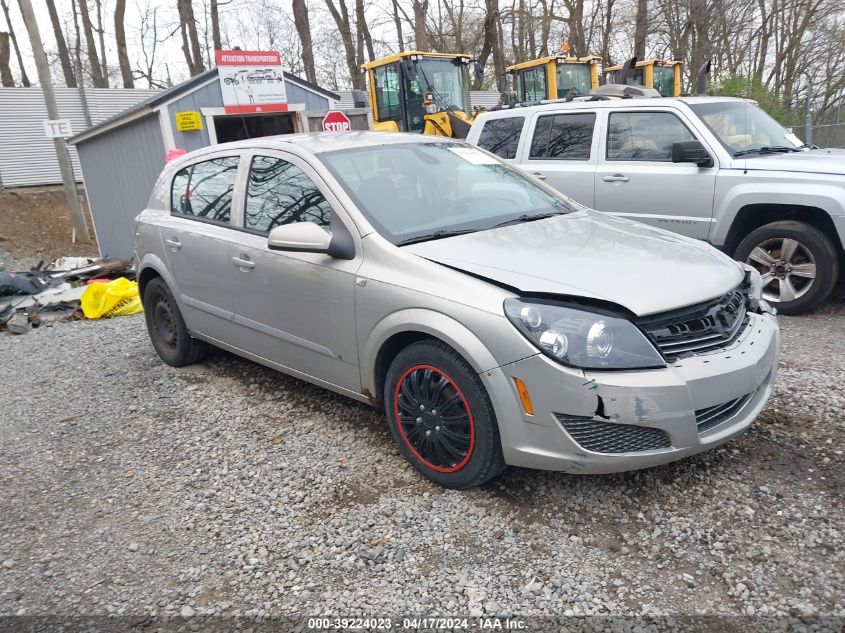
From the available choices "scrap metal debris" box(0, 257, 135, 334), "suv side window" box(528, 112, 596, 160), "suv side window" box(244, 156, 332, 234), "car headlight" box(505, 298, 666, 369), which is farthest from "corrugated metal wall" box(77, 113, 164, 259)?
"car headlight" box(505, 298, 666, 369)

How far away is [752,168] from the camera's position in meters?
5.69

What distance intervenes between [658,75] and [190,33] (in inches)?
761

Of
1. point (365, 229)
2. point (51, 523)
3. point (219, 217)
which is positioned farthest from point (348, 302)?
point (51, 523)

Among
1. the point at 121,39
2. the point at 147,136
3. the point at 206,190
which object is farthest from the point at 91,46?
the point at 206,190

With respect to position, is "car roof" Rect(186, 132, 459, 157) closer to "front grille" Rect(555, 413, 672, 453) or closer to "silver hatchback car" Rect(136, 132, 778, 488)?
"silver hatchback car" Rect(136, 132, 778, 488)

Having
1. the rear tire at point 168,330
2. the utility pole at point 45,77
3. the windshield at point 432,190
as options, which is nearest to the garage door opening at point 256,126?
the utility pole at point 45,77

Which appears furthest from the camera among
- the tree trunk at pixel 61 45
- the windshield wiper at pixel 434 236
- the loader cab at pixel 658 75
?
the tree trunk at pixel 61 45

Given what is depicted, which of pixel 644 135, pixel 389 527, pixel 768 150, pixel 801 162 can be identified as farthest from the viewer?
pixel 644 135

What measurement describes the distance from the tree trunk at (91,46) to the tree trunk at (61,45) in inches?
34.7

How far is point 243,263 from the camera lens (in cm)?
412

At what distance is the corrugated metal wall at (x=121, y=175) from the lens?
12.6 meters

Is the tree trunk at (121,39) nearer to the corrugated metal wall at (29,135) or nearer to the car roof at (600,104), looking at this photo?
the corrugated metal wall at (29,135)

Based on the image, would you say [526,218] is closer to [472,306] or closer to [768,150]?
[472,306]

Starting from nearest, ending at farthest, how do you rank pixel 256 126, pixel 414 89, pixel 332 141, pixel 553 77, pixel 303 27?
pixel 332 141 → pixel 414 89 → pixel 553 77 → pixel 256 126 → pixel 303 27
